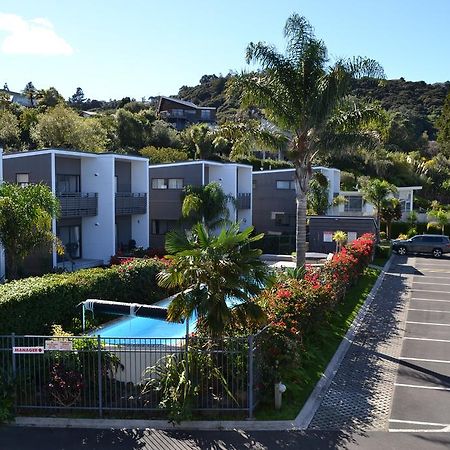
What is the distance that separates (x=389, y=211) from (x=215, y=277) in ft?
120

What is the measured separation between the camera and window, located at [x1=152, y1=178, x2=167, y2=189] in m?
40.2

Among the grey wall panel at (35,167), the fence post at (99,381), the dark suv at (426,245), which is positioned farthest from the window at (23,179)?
the dark suv at (426,245)

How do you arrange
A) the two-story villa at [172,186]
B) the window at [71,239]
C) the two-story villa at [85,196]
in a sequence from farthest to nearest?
1. the two-story villa at [172,186]
2. the window at [71,239]
3. the two-story villa at [85,196]

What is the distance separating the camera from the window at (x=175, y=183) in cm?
3962

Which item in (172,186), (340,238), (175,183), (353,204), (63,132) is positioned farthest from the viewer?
(353,204)

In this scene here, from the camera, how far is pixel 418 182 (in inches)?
2859

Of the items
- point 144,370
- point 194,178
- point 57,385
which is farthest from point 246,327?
point 194,178

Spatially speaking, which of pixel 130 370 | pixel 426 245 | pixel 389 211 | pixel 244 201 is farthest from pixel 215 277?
pixel 389 211

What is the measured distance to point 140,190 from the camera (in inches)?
1444

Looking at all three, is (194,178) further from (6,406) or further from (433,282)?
(6,406)

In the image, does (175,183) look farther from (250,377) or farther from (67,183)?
(250,377)

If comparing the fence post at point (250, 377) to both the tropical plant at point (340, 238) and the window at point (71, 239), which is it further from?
the tropical plant at point (340, 238)

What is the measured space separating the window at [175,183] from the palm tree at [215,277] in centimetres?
2781

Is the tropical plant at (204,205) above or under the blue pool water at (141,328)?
above
